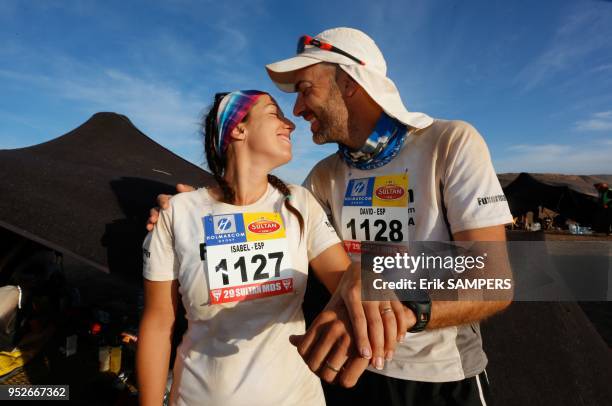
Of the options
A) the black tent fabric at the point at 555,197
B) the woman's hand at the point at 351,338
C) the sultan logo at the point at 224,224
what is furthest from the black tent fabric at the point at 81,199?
the black tent fabric at the point at 555,197

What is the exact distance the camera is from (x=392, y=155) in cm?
219

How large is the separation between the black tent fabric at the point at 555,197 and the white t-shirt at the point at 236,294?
1717cm

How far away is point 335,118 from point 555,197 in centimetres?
1696

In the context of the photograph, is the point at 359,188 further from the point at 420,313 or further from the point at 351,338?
the point at 351,338

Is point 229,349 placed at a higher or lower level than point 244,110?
lower

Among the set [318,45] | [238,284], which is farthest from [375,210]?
[318,45]

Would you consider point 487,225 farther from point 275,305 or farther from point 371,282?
point 275,305

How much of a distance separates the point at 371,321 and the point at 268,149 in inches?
49.1

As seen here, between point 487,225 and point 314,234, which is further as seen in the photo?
point 314,234

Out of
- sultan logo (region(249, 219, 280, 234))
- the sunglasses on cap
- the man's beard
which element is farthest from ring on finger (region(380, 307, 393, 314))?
the sunglasses on cap

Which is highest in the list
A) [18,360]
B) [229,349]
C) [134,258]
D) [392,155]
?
[392,155]

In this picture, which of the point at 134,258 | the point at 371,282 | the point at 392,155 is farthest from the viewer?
the point at 134,258

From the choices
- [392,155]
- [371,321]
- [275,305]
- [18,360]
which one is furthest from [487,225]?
[18,360]

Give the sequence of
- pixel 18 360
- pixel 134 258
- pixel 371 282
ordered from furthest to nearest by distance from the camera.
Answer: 1. pixel 18 360
2. pixel 134 258
3. pixel 371 282
